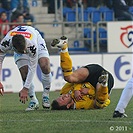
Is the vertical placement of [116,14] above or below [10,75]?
above

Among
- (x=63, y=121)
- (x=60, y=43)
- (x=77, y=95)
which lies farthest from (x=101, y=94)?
(x=63, y=121)

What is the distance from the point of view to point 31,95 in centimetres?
1172

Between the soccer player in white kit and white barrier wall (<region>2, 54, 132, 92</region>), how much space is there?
688 centimetres

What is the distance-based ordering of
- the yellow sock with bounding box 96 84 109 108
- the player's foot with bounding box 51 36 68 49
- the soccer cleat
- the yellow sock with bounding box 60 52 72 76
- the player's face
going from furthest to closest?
1. the soccer cleat
2. the player's face
3. the yellow sock with bounding box 60 52 72 76
4. the yellow sock with bounding box 96 84 109 108
5. the player's foot with bounding box 51 36 68 49

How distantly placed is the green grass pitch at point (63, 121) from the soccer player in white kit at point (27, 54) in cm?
39

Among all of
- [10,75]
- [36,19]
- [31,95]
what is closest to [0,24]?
[10,75]

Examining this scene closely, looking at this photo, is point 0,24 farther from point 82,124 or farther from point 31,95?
point 82,124

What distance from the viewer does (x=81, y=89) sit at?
36.9 feet

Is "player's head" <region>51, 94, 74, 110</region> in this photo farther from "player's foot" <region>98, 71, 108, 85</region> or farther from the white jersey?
"player's foot" <region>98, 71, 108, 85</region>

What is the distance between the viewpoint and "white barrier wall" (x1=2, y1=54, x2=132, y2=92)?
18.6 m

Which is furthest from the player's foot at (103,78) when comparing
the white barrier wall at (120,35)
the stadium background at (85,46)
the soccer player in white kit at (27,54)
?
the white barrier wall at (120,35)

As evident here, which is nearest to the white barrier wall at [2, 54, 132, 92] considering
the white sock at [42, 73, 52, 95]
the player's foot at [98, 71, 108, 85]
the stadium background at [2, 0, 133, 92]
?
the stadium background at [2, 0, 133, 92]

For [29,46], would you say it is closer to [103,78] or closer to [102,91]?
[103,78]

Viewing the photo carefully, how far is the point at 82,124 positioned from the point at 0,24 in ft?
38.3
